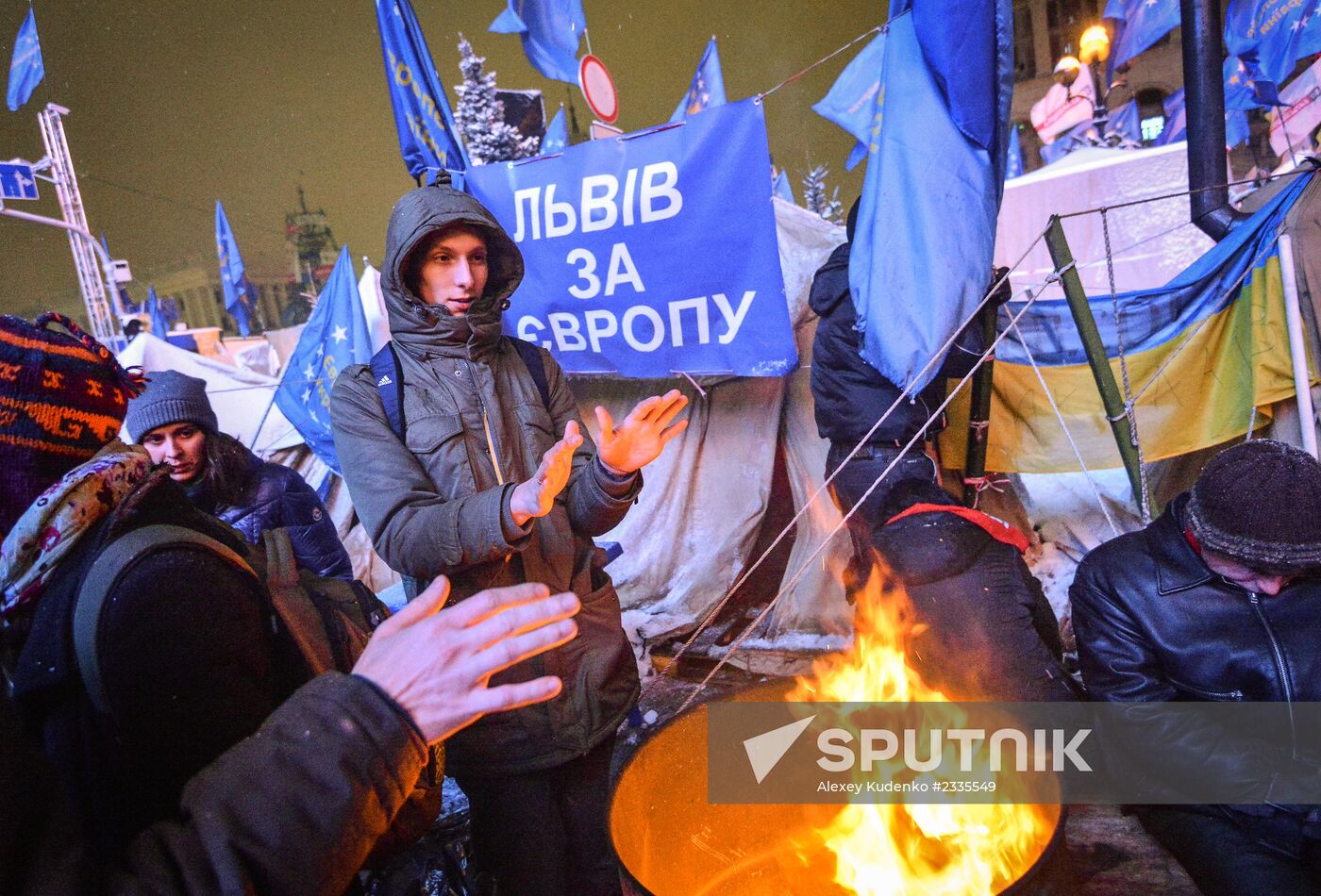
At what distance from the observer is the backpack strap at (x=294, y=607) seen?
4.92 ft

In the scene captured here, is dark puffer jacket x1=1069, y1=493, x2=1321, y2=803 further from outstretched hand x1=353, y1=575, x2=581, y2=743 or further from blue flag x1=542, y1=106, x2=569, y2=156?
blue flag x1=542, y1=106, x2=569, y2=156

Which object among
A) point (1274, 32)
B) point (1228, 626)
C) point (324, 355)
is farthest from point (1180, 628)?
point (1274, 32)

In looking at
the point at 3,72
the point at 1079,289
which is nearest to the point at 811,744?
the point at 1079,289

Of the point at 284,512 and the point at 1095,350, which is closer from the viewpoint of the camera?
the point at 1095,350

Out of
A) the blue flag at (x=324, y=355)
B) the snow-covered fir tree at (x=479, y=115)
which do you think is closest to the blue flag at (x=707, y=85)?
the blue flag at (x=324, y=355)

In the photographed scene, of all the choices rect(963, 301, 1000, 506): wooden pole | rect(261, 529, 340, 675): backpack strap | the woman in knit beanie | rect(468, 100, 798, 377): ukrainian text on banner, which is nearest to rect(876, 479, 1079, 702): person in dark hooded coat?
rect(963, 301, 1000, 506): wooden pole

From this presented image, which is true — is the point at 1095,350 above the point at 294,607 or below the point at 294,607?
above

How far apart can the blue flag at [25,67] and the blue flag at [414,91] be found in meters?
12.5

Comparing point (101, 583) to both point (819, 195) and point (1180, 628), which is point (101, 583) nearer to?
point (1180, 628)

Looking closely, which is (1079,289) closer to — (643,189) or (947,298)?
(947,298)

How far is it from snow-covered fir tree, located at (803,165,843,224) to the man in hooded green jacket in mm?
33277

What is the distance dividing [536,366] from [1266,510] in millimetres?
2500

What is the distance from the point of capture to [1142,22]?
29.4 ft

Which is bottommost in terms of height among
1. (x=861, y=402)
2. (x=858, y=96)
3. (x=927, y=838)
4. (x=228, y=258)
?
(x=927, y=838)
